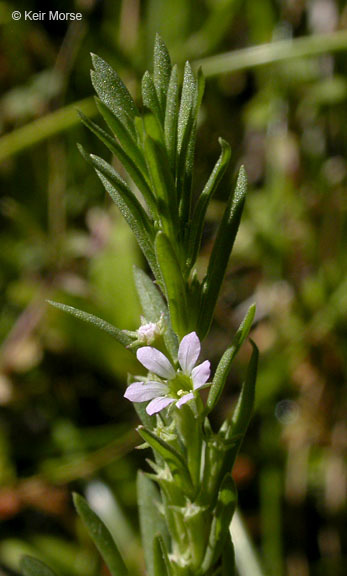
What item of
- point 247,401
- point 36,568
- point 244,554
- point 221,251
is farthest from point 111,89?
point 244,554

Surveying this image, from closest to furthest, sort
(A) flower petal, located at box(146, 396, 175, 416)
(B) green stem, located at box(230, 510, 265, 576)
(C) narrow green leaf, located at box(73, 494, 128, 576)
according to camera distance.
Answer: (A) flower petal, located at box(146, 396, 175, 416) < (C) narrow green leaf, located at box(73, 494, 128, 576) < (B) green stem, located at box(230, 510, 265, 576)

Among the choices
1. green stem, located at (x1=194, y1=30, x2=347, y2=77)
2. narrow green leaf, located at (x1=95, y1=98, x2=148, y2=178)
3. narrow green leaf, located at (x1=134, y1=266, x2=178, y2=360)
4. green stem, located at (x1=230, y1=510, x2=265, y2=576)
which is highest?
green stem, located at (x1=194, y1=30, x2=347, y2=77)

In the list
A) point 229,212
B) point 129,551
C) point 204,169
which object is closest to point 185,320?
point 229,212

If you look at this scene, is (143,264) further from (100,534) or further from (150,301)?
(100,534)

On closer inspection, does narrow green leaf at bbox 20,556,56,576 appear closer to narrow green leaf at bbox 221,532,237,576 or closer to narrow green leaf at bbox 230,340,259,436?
narrow green leaf at bbox 221,532,237,576

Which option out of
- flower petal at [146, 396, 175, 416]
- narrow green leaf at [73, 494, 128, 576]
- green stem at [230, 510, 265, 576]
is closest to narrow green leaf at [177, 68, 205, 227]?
flower petal at [146, 396, 175, 416]

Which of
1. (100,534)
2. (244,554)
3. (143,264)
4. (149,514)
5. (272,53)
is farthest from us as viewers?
(143,264)

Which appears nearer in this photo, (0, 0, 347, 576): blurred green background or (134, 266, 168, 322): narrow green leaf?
(134, 266, 168, 322): narrow green leaf

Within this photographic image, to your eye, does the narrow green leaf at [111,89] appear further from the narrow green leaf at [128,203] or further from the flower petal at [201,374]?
the flower petal at [201,374]
